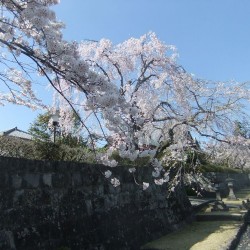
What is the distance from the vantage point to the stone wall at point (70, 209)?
4785 mm

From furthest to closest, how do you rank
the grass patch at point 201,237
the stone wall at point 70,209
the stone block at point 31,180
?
the grass patch at point 201,237, the stone block at point 31,180, the stone wall at point 70,209

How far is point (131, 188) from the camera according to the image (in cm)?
811

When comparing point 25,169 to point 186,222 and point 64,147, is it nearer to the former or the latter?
point 64,147

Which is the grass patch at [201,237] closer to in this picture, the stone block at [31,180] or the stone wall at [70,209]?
the stone wall at [70,209]

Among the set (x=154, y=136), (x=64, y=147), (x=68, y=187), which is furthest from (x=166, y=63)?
(x=68, y=187)

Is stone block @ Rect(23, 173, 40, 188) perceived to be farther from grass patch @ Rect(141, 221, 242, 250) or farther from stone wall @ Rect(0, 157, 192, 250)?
grass patch @ Rect(141, 221, 242, 250)

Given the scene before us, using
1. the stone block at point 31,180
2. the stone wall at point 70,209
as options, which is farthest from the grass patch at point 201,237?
the stone block at point 31,180

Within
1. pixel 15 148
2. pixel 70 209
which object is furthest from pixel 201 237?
pixel 15 148

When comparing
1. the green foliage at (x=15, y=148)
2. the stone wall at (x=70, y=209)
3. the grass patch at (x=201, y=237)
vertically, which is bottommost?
the grass patch at (x=201, y=237)

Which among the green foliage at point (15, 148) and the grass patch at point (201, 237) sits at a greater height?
the green foliage at point (15, 148)

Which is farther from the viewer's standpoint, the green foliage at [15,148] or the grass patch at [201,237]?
the grass patch at [201,237]

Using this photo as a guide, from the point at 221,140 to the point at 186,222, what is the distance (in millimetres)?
3166

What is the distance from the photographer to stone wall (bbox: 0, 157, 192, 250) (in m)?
4.79

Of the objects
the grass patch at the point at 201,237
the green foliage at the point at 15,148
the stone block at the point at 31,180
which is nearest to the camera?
the stone block at the point at 31,180
